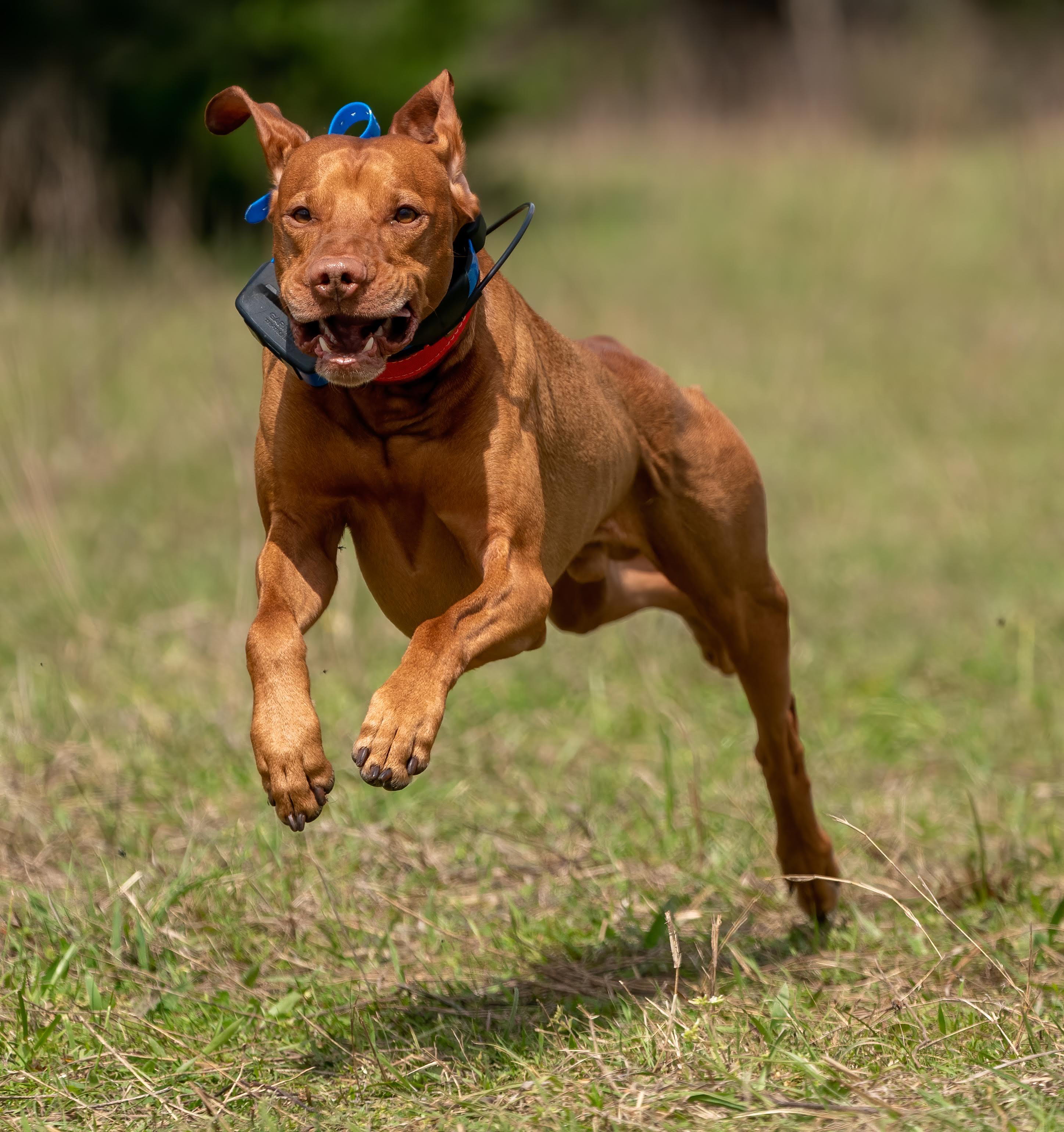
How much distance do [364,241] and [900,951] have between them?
2.72 meters

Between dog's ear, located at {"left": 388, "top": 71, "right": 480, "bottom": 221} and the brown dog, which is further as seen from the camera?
dog's ear, located at {"left": 388, "top": 71, "right": 480, "bottom": 221}

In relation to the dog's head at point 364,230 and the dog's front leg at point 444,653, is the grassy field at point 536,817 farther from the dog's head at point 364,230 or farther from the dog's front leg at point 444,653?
the dog's head at point 364,230

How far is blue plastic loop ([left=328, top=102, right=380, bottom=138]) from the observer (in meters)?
3.92

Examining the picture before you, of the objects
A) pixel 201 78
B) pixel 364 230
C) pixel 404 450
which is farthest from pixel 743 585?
pixel 201 78

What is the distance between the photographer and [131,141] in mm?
17641

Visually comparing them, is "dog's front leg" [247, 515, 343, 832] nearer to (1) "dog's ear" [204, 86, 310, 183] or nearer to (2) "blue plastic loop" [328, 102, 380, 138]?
(1) "dog's ear" [204, 86, 310, 183]

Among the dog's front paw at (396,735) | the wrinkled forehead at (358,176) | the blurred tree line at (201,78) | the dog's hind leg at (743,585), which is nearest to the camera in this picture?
the dog's front paw at (396,735)

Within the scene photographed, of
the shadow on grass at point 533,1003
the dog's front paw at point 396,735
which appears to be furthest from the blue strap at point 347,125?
the shadow on grass at point 533,1003

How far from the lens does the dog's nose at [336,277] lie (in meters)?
3.25

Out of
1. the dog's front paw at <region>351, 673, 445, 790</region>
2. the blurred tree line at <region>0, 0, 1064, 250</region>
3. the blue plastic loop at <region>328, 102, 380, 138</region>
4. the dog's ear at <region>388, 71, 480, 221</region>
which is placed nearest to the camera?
the dog's front paw at <region>351, 673, 445, 790</region>

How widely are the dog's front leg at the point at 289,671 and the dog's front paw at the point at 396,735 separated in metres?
0.10

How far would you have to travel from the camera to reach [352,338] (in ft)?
11.2

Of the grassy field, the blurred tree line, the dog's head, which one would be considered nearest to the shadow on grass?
the grassy field

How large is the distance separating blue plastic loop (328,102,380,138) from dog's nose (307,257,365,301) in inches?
30.0
